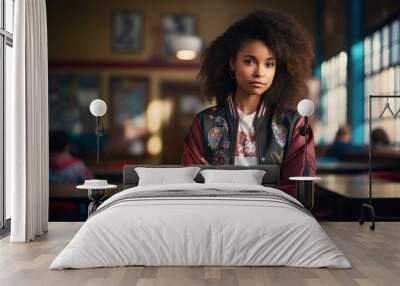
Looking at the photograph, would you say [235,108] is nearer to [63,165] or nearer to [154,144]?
[154,144]

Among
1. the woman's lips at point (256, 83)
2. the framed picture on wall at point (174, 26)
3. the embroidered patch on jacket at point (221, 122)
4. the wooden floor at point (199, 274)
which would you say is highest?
the framed picture on wall at point (174, 26)

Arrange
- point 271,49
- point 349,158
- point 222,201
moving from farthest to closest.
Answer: point 349,158, point 271,49, point 222,201

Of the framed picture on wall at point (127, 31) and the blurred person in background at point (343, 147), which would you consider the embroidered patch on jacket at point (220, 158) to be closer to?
the blurred person in background at point (343, 147)

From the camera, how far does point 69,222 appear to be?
680 cm

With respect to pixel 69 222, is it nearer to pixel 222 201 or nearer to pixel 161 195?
pixel 161 195

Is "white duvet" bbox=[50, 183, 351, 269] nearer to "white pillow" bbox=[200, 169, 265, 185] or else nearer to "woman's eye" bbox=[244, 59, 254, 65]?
"white pillow" bbox=[200, 169, 265, 185]

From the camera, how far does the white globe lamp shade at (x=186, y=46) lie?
6.81 meters

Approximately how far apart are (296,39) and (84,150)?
2.79 m

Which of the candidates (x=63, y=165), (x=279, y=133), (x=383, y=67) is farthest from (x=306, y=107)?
(x=63, y=165)

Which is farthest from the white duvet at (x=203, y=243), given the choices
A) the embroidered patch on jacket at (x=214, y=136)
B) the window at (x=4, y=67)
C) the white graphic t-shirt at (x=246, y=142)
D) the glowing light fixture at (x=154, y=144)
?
the glowing light fixture at (x=154, y=144)

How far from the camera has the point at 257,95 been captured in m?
6.68

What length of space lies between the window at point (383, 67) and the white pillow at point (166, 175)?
7.34 ft

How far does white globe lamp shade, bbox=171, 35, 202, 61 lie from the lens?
6809 mm

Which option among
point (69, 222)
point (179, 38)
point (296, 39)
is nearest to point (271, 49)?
point (296, 39)
